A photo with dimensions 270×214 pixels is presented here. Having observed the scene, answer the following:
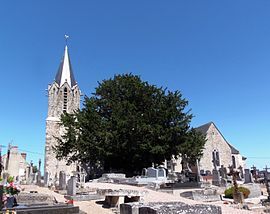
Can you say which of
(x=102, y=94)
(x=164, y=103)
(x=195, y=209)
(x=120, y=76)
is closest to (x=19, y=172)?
(x=102, y=94)

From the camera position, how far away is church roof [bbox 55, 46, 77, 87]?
46.5 m

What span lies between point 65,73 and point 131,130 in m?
26.5

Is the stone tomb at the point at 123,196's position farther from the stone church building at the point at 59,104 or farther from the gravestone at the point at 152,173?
the stone church building at the point at 59,104

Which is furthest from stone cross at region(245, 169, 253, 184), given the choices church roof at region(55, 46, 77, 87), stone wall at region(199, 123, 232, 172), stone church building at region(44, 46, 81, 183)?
church roof at region(55, 46, 77, 87)

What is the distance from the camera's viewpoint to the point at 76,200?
12.7 metres

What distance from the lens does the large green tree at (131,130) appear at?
25453mm

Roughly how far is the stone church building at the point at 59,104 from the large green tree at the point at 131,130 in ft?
38.2

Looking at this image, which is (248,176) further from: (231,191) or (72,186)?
(72,186)

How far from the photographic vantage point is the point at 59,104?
4431cm

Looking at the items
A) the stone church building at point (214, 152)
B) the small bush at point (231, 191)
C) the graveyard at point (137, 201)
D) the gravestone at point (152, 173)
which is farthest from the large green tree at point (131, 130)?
the stone church building at point (214, 152)

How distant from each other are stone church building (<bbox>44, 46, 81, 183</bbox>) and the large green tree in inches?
458

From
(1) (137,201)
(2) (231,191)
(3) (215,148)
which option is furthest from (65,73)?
(1) (137,201)

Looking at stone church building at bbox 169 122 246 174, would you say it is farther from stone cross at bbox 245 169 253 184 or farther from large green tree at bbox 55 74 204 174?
stone cross at bbox 245 169 253 184

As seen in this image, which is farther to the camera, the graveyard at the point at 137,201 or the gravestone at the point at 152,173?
the gravestone at the point at 152,173
